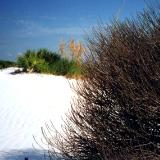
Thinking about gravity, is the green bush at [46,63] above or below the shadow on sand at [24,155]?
above

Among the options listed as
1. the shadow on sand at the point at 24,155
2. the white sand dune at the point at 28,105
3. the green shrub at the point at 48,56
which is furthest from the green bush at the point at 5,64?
the shadow on sand at the point at 24,155

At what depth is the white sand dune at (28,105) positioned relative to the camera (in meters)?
10.5

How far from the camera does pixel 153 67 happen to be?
4.86 meters

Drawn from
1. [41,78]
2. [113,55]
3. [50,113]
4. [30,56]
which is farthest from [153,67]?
[30,56]

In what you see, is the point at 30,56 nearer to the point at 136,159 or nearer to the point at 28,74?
the point at 28,74

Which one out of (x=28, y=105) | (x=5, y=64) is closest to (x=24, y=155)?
(x=28, y=105)

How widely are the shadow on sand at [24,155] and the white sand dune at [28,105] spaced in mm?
200

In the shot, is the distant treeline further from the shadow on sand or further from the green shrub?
the shadow on sand

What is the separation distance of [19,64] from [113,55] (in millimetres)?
18197

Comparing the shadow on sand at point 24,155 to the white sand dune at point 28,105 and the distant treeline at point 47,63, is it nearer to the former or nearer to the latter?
the white sand dune at point 28,105

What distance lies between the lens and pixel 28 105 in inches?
599

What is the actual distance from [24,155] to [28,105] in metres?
6.62

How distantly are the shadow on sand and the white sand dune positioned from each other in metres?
0.20

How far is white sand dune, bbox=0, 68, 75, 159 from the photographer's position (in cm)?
1048
